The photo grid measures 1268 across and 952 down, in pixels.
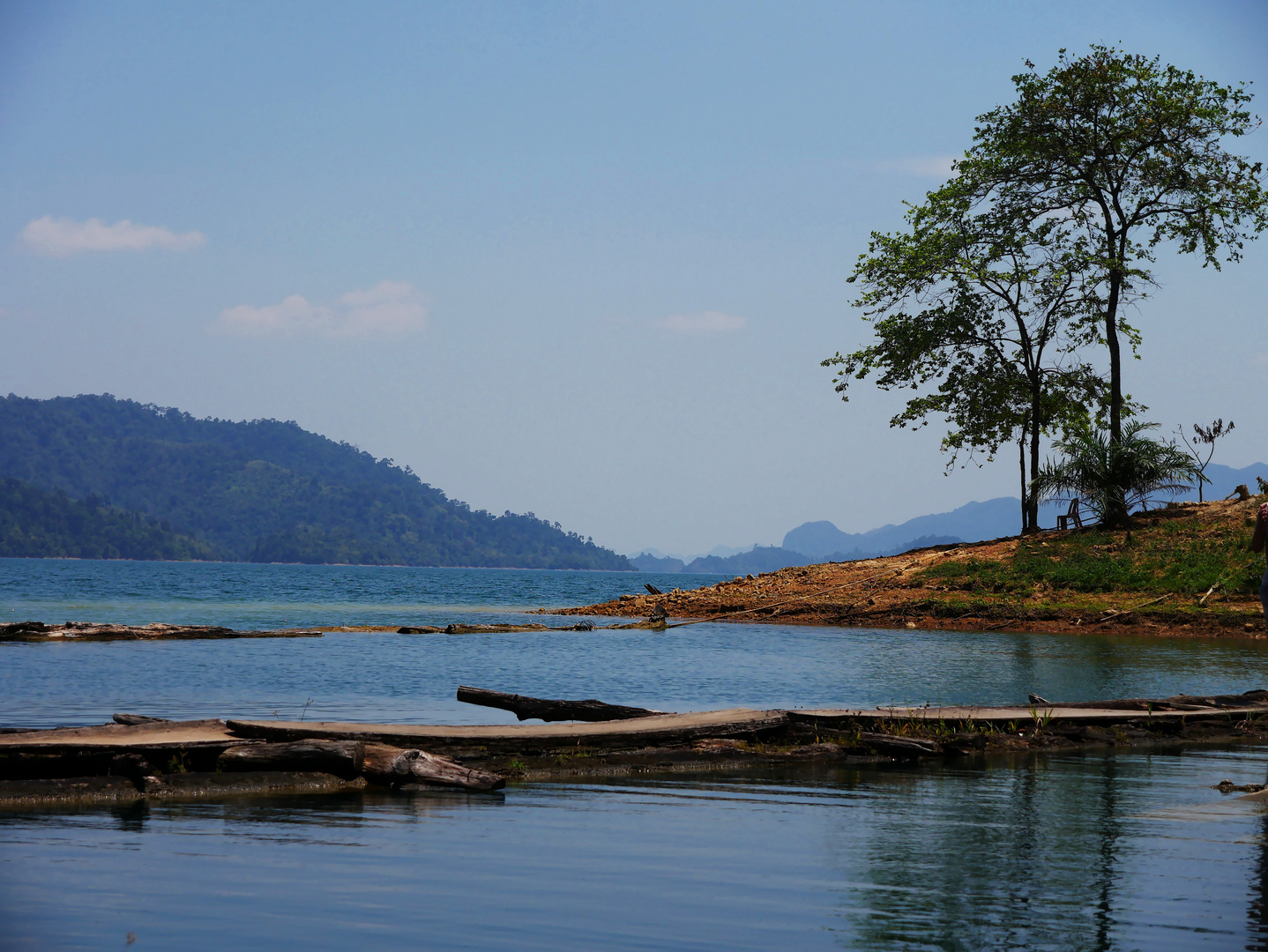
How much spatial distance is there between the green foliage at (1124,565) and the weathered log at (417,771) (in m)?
26.9

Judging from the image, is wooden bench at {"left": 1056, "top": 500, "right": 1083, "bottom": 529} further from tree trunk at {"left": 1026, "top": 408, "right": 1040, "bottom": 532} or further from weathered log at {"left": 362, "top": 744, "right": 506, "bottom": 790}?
weathered log at {"left": 362, "top": 744, "right": 506, "bottom": 790}

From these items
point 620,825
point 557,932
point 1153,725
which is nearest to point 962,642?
point 1153,725

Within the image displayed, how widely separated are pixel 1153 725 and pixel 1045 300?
1234 inches

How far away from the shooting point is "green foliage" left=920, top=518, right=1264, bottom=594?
31.2 metres

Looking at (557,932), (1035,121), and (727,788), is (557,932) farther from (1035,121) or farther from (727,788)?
(1035,121)

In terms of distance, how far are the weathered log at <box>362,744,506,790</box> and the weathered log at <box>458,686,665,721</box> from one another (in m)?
2.22

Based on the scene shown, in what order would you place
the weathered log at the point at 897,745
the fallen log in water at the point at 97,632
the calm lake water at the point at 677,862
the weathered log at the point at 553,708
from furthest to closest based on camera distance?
the fallen log in water at the point at 97,632
the weathered log at the point at 553,708
the weathered log at the point at 897,745
the calm lake water at the point at 677,862

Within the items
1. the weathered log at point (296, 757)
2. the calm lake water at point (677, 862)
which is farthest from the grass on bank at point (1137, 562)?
the weathered log at point (296, 757)

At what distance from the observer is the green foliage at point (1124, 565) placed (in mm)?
31203

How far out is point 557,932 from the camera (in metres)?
5.88

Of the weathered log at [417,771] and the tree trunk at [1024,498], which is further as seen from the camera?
the tree trunk at [1024,498]

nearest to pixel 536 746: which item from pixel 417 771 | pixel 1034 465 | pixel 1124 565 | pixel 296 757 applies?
pixel 417 771

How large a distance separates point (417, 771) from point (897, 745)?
5.29m

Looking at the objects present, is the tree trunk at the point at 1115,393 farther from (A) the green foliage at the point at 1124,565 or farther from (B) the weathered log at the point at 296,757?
(B) the weathered log at the point at 296,757
